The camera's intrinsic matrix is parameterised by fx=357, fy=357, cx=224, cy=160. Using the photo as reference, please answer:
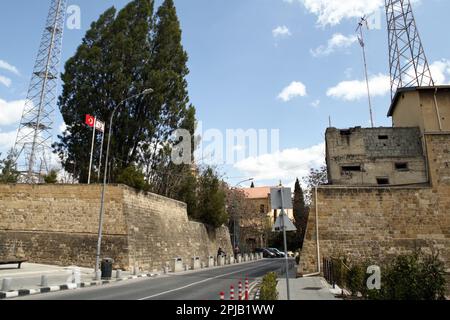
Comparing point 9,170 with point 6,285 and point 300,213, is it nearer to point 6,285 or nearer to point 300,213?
point 6,285

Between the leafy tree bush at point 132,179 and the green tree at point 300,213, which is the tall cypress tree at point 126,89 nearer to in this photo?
the leafy tree bush at point 132,179

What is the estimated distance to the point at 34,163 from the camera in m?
35.5

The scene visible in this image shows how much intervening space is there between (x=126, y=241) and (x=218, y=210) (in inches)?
706

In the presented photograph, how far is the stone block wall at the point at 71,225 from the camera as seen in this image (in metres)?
22.2

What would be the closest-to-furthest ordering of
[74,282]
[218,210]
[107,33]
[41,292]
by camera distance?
1. [41,292]
2. [74,282]
3. [107,33]
4. [218,210]

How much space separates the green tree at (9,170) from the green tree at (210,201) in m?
18.6

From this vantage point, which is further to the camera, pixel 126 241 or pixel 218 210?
pixel 218 210

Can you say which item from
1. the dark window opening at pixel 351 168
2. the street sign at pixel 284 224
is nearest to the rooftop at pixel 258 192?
the dark window opening at pixel 351 168

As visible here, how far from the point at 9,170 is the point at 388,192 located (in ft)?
116

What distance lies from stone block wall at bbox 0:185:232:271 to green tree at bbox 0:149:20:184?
13.7m

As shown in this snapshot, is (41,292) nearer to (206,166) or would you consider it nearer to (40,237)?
(40,237)

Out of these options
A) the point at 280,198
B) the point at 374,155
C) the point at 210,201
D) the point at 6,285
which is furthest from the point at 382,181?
the point at 6,285

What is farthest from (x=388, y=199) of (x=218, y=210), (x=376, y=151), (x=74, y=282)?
(x=218, y=210)

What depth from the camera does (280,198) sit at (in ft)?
29.5
